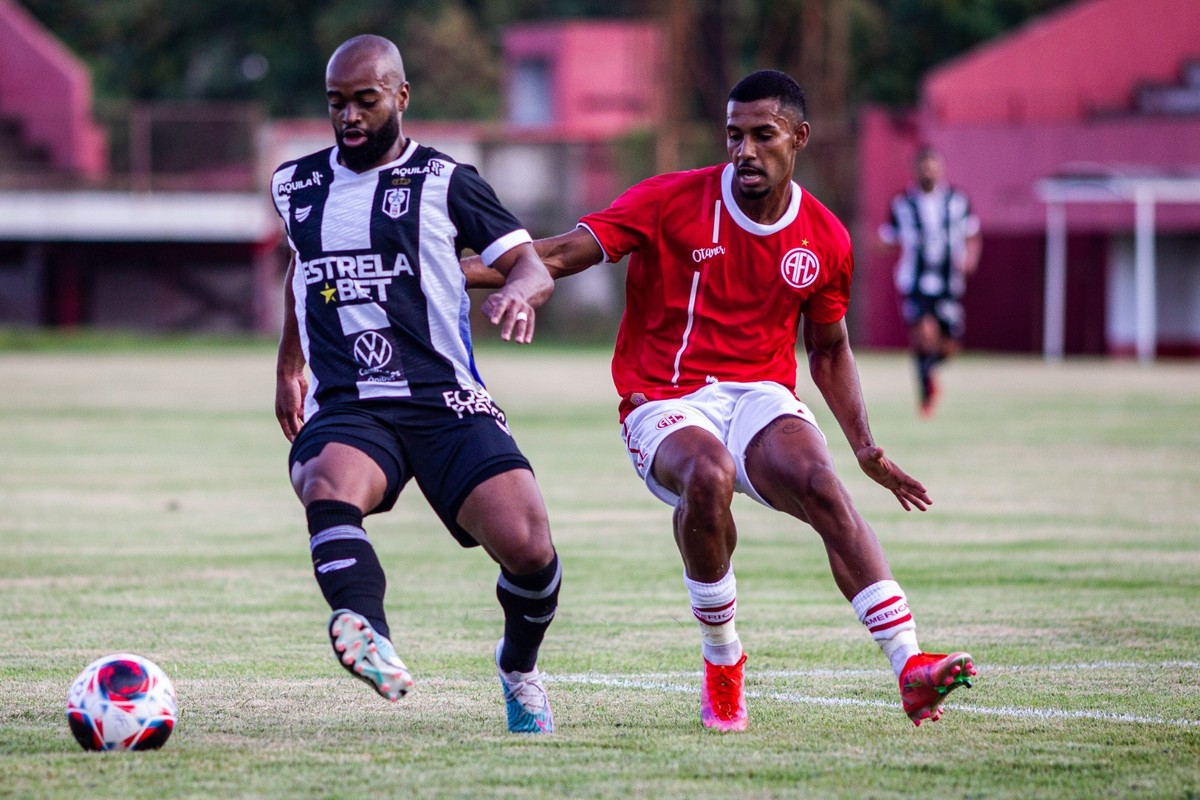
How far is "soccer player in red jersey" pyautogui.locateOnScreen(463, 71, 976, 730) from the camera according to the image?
5.88 meters

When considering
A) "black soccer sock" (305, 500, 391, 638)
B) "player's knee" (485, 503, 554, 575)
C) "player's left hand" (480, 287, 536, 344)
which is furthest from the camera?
"player's knee" (485, 503, 554, 575)

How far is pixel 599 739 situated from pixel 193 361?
2747cm

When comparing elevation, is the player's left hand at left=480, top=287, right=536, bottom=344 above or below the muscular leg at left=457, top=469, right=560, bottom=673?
above

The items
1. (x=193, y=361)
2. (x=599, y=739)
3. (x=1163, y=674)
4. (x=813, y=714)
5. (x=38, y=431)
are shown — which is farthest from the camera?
(x=193, y=361)

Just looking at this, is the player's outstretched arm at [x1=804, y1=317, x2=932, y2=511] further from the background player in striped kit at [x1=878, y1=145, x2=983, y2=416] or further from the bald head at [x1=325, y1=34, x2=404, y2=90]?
the background player in striped kit at [x1=878, y1=145, x2=983, y2=416]

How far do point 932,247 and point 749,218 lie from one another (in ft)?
44.7

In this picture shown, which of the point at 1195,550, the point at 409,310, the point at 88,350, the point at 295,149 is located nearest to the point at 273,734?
the point at 409,310

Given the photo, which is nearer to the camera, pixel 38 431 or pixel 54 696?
pixel 54 696

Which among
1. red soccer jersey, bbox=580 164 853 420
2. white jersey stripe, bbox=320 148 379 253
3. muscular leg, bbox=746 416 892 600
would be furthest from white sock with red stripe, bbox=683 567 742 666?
white jersey stripe, bbox=320 148 379 253

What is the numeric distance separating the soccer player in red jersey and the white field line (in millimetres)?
385

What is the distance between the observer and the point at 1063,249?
3669 centimetres

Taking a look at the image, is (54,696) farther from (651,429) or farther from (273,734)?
(651,429)

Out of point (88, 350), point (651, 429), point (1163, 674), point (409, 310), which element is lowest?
point (88, 350)

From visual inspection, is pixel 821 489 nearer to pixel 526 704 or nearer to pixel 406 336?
pixel 526 704
